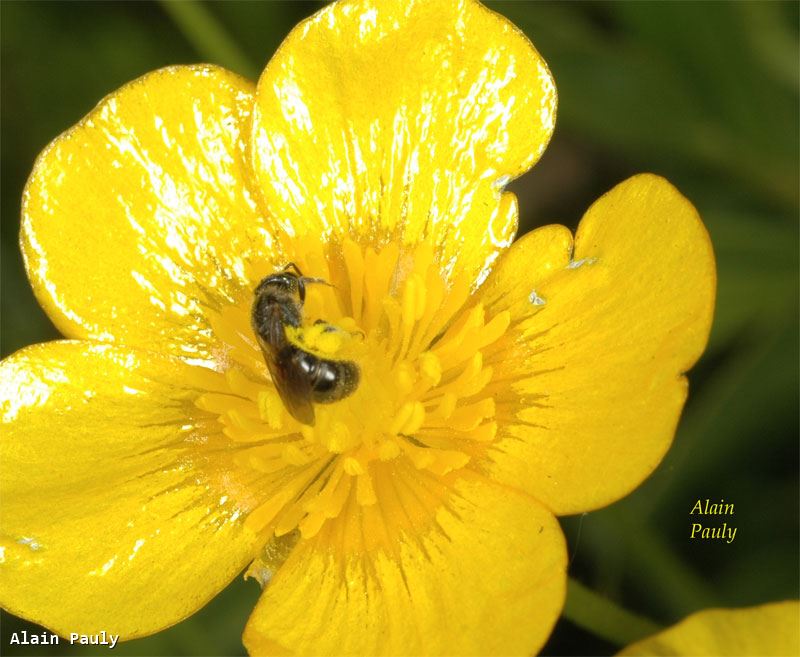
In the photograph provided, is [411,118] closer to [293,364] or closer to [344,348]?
[344,348]

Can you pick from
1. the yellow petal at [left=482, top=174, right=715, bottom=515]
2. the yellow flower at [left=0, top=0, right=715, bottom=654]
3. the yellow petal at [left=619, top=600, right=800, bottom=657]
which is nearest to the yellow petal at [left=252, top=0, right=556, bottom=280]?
the yellow flower at [left=0, top=0, right=715, bottom=654]

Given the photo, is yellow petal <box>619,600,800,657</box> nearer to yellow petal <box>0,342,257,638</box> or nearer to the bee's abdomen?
the bee's abdomen

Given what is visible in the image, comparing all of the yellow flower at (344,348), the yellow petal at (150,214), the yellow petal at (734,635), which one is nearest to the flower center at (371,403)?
the yellow flower at (344,348)

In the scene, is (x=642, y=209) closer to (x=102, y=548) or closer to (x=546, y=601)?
(x=546, y=601)

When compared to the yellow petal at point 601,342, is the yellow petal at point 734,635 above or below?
below

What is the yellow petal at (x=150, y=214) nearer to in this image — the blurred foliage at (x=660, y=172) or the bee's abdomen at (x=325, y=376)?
the bee's abdomen at (x=325, y=376)

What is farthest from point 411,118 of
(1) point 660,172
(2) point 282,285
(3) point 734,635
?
(1) point 660,172

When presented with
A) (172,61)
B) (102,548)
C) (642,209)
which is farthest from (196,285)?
(172,61)
